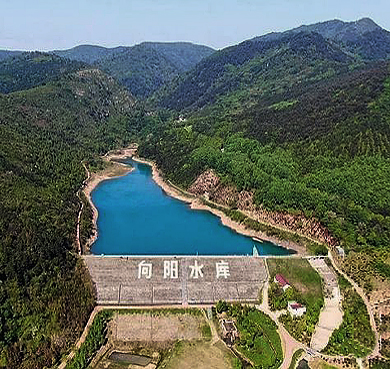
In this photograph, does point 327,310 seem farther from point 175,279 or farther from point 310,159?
point 310,159

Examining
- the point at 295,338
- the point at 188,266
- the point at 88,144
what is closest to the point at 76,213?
the point at 188,266

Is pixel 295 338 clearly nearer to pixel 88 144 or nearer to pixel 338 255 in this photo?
pixel 338 255

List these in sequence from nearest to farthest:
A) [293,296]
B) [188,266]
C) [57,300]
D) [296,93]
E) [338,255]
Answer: [57,300] → [293,296] → [188,266] → [338,255] → [296,93]

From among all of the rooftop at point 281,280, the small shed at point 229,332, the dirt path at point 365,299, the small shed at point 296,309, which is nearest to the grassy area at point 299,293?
the small shed at point 296,309

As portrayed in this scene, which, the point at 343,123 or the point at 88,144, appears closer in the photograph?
the point at 343,123

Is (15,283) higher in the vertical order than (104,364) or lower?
higher

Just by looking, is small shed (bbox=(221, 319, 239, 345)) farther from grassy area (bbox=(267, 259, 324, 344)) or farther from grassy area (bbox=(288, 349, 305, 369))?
grassy area (bbox=(288, 349, 305, 369))

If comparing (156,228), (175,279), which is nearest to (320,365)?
(175,279)
